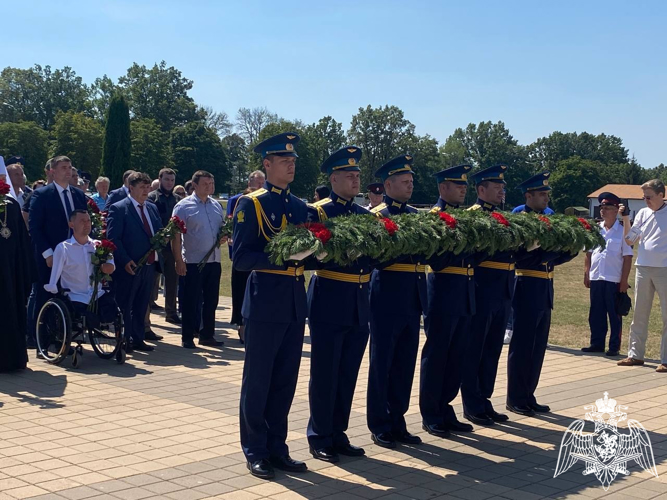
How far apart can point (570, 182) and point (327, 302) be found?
10624 centimetres

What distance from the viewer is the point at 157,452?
20.6 ft

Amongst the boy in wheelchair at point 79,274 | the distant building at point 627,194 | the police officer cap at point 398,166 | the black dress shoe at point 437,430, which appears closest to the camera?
the police officer cap at point 398,166

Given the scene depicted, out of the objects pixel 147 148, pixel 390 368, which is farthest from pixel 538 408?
pixel 147 148

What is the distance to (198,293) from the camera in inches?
436

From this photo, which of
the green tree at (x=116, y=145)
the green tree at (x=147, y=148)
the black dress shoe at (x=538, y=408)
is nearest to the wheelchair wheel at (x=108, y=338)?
the black dress shoe at (x=538, y=408)

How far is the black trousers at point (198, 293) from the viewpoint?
36.2ft

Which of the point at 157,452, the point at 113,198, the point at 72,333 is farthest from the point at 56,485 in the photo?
the point at 113,198

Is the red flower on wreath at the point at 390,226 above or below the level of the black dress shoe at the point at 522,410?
above

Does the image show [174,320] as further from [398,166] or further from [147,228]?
[398,166]

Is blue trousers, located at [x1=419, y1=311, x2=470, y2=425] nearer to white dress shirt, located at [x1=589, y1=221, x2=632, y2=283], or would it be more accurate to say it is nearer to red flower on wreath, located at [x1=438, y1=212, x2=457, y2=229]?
red flower on wreath, located at [x1=438, y1=212, x2=457, y2=229]

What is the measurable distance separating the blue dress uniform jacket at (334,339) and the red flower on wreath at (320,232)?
52 cm

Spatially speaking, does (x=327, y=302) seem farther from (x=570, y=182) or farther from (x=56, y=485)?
(x=570, y=182)

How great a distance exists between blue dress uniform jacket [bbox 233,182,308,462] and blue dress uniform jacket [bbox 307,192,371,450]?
0.31 metres

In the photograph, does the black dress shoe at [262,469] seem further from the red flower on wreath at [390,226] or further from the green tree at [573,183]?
the green tree at [573,183]
